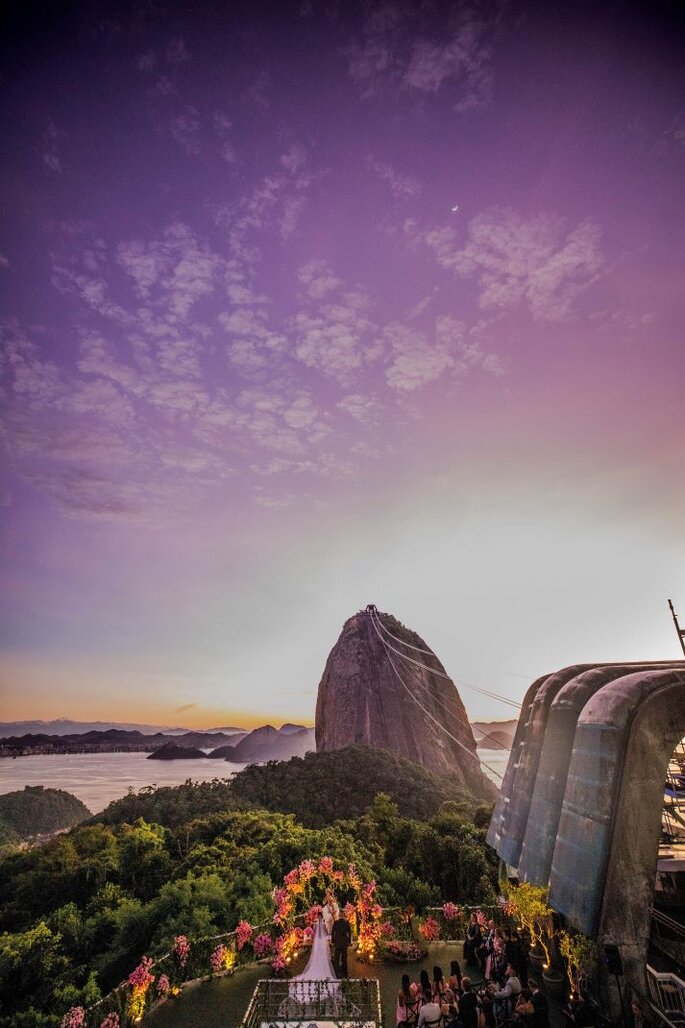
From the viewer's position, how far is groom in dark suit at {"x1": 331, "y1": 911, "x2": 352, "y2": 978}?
520 inches

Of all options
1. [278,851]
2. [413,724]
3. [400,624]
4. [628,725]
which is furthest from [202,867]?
[400,624]

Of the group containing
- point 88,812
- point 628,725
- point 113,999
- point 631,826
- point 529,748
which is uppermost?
point 628,725

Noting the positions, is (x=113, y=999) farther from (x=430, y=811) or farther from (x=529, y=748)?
(x=430, y=811)

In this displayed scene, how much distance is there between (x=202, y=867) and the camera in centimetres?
2350

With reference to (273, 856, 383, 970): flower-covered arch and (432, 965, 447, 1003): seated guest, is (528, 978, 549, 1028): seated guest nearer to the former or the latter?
(432, 965, 447, 1003): seated guest

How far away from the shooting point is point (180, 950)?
13.8m

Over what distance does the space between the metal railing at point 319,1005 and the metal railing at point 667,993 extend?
6.04 meters

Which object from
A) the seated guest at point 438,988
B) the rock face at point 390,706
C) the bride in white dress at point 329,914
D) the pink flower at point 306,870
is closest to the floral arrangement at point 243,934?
the pink flower at point 306,870

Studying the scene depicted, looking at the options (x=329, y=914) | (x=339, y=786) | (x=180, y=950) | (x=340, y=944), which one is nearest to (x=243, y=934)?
(x=180, y=950)

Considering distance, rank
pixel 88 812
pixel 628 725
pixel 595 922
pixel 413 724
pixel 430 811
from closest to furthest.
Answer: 1. pixel 595 922
2. pixel 628 725
3. pixel 430 811
4. pixel 413 724
5. pixel 88 812

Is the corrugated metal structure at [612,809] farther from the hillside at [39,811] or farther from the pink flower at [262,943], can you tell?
the hillside at [39,811]

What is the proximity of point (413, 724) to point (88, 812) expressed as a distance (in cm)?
5680

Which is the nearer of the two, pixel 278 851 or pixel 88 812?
pixel 278 851

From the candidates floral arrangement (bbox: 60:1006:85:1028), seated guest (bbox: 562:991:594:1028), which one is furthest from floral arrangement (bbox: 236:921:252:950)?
seated guest (bbox: 562:991:594:1028)
